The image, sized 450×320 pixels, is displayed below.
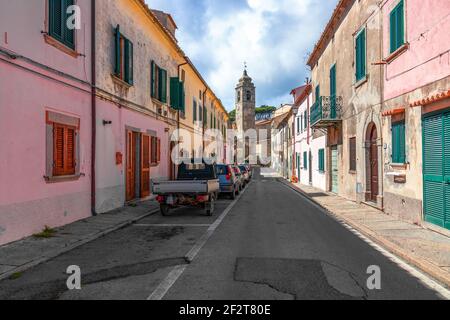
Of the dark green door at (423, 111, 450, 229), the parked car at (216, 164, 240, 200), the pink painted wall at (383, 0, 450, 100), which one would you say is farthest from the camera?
the parked car at (216, 164, 240, 200)

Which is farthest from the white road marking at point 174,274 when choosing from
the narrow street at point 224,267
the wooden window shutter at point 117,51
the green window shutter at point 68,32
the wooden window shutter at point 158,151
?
the wooden window shutter at point 158,151

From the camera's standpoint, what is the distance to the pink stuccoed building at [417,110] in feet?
29.2

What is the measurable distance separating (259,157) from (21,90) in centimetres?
8192

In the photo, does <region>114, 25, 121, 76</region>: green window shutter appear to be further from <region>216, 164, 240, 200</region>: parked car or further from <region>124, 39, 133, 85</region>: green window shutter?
<region>216, 164, 240, 200</region>: parked car

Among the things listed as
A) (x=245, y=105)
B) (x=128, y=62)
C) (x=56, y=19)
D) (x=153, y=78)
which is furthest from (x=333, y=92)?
(x=245, y=105)

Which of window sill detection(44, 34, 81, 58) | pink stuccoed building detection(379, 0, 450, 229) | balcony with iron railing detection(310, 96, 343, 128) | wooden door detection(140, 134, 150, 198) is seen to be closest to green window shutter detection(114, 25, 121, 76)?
window sill detection(44, 34, 81, 58)

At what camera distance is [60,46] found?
9.87 m

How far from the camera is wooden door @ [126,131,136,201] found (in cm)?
1502

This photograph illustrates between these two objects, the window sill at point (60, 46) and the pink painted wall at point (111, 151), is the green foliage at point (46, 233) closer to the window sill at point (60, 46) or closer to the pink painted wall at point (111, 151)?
the pink painted wall at point (111, 151)

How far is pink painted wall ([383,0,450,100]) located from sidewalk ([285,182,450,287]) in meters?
3.63

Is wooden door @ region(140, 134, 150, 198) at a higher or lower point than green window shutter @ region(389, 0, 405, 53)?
lower
